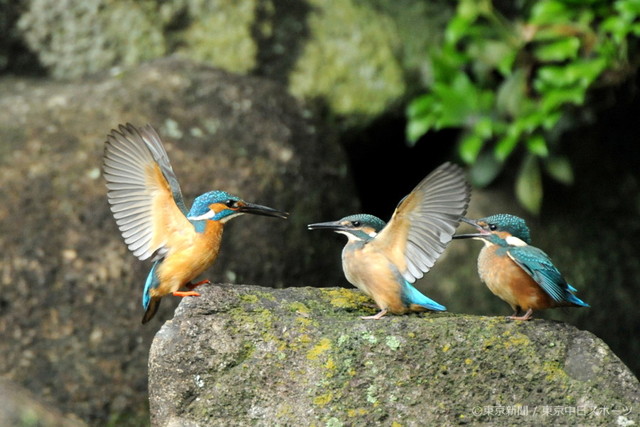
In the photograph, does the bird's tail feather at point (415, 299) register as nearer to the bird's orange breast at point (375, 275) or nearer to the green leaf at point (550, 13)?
the bird's orange breast at point (375, 275)

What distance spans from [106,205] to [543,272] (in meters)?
3.22

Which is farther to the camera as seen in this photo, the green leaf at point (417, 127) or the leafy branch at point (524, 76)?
the green leaf at point (417, 127)

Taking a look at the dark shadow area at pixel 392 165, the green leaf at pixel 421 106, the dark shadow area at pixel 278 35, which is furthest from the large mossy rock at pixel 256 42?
→ the dark shadow area at pixel 392 165

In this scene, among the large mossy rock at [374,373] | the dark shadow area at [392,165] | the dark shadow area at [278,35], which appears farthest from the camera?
the dark shadow area at [392,165]

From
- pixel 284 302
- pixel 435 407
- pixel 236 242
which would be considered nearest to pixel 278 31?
pixel 236 242

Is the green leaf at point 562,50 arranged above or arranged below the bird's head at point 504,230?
above

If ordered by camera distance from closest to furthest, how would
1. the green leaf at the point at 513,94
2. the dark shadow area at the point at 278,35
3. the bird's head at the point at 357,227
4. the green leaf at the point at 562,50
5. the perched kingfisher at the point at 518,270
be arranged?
the perched kingfisher at the point at 518,270
the bird's head at the point at 357,227
the green leaf at the point at 562,50
the green leaf at the point at 513,94
the dark shadow area at the point at 278,35

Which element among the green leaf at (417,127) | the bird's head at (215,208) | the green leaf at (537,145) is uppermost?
the bird's head at (215,208)

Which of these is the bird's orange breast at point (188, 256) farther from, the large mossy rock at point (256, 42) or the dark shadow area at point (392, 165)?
the dark shadow area at point (392, 165)

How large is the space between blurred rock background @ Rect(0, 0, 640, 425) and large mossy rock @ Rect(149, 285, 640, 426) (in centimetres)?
219

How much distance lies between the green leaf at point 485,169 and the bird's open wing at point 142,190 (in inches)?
150

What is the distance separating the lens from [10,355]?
568 centimetres

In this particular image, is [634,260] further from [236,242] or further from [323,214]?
[236,242]

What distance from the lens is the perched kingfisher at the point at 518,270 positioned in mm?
3793
